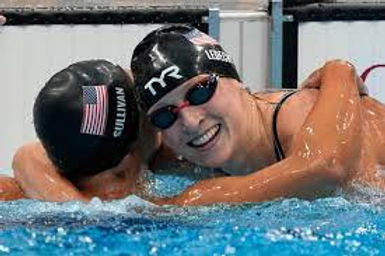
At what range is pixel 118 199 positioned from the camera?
253cm

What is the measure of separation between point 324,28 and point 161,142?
5.63 feet

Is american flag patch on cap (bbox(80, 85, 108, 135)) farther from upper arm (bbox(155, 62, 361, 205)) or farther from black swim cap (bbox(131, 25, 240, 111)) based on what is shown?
upper arm (bbox(155, 62, 361, 205))

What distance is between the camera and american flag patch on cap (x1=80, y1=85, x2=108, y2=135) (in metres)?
2.44

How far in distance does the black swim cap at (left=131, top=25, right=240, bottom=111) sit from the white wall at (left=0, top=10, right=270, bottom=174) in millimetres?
1714

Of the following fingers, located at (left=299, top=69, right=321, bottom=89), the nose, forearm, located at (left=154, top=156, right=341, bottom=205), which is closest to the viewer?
forearm, located at (left=154, top=156, right=341, bottom=205)

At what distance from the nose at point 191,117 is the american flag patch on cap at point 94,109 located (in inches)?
8.7

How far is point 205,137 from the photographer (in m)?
2.41

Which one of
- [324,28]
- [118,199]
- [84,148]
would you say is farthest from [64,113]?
[324,28]

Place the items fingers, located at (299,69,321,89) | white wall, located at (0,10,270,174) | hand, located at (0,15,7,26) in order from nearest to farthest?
fingers, located at (299,69,321,89)
hand, located at (0,15,7,26)
white wall, located at (0,10,270,174)

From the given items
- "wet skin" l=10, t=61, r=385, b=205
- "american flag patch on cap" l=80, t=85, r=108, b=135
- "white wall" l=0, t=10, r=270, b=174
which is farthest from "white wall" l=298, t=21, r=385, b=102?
"american flag patch on cap" l=80, t=85, r=108, b=135

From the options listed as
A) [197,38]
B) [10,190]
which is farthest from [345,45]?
[10,190]

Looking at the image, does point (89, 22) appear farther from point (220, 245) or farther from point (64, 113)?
point (220, 245)

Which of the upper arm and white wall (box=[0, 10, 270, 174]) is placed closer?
the upper arm

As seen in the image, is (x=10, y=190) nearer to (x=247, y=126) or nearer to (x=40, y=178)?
(x=40, y=178)
